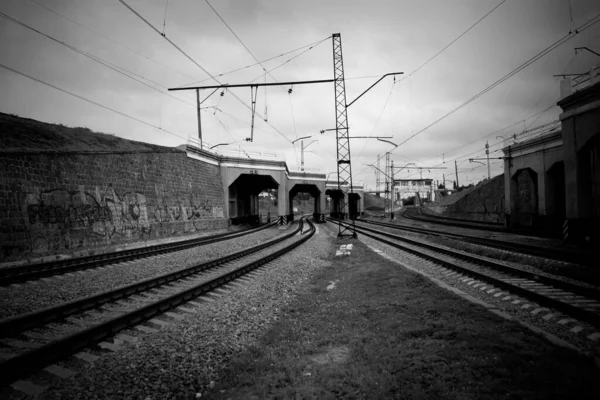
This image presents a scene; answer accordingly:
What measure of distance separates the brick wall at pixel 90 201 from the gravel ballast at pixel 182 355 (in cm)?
1059

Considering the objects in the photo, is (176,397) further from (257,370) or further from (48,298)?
(48,298)

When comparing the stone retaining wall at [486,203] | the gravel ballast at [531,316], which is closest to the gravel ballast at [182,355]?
the gravel ballast at [531,316]

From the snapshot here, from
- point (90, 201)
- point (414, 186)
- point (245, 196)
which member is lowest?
point (90, 201)

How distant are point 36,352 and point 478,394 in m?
5.63

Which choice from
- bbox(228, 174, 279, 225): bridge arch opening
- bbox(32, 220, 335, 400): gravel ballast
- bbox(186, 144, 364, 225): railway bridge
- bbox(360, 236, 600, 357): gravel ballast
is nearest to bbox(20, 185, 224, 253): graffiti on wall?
bbox(186, 144, 364, 225): railway bridge

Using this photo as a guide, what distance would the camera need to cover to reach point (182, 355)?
479cm

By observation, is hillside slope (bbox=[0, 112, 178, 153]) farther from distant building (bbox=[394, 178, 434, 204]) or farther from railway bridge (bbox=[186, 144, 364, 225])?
distant building (bbox=[394, 178, 434, 204])

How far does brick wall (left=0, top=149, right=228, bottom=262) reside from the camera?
1257cm

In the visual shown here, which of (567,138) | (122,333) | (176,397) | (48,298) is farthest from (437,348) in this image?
(567,138)

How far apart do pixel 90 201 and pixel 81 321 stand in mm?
12355

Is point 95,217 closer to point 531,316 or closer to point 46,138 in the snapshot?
point 46,138

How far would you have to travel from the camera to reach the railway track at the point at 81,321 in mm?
4320

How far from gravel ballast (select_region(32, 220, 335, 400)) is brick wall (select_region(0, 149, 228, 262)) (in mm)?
10587

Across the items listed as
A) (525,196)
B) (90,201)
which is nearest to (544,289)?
(90,201)
